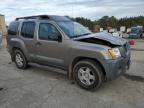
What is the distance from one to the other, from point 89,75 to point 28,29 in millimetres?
2906

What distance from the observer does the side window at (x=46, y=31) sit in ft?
18.2

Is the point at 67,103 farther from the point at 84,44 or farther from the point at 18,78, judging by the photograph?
the point at 18,78

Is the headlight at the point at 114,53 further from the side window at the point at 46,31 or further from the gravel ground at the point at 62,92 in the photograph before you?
the side window at the point at 46,31

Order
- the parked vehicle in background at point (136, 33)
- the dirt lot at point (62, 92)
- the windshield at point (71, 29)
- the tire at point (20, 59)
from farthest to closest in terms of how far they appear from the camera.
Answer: the parked vehicle in background at point (136, 33)
the tire at point (20, 59)
the windshield at point (71, 29)
the dirt lot at point (62, 92)

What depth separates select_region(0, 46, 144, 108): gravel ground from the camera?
13.9 feet

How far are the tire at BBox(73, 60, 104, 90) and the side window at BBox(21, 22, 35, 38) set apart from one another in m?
2.19

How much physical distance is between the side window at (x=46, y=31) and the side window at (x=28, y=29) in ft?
1.40

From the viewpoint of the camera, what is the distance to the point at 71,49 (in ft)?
16.7

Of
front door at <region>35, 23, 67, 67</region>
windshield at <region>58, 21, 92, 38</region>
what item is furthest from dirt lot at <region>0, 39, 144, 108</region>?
windshield at <region>58, 21, 92, 38</region>

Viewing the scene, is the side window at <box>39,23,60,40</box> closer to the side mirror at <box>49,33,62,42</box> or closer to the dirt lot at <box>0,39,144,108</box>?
the side mirror at <box>49,33,62,42</box>

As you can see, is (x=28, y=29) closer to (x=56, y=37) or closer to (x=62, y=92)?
(x=56, y=37)

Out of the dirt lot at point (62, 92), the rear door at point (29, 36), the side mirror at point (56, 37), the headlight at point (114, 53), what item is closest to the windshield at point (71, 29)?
the side mirror at point (56, 37)

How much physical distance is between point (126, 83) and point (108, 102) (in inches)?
55.0

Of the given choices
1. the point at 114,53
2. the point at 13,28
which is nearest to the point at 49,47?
the point at 114,53
